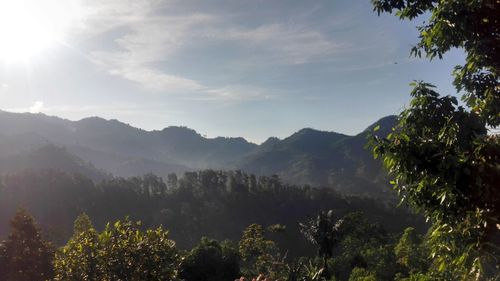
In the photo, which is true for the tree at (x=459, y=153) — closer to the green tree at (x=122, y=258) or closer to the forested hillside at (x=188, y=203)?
the green tree at (x=122, y=258)

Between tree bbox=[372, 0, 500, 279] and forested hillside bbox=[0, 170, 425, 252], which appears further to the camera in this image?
forested hillside bbox=[0, 170, 425, 252]

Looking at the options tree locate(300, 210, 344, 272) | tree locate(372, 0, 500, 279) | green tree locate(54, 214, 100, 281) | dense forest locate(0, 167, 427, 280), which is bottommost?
dense forest locate(0, 167, 427, 280)

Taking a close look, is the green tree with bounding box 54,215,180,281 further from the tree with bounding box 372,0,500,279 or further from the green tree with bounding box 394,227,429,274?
the green tree with bounding box 394,227,429,274

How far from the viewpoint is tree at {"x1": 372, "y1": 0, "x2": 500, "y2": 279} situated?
21.4 ft

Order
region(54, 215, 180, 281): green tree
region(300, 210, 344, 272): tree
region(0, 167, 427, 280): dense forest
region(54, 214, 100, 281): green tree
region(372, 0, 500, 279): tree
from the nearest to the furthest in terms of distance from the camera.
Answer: region(372, 0, 500, 279): tree
region(54, 215, 180, 281): green tree
region(54, 214, 100, 281): green tree
region(300, 210, 344, 272): tree
region(0, 167, 427, 280): dense forest

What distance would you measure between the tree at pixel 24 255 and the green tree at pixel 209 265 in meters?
14.8

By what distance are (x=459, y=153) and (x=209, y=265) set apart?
46208mm

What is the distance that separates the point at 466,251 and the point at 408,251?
41.5 metres

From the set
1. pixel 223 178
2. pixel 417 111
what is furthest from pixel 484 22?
pixel 223 178

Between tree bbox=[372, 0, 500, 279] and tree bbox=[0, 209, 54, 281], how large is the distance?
127 feet

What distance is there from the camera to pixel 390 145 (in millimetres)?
6965

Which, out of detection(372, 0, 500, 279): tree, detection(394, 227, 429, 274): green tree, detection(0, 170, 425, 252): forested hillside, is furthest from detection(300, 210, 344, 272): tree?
detection(0, 170, 425, 252): forested hillside

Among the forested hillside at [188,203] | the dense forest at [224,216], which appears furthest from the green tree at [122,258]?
the forested hillside at [188,203]

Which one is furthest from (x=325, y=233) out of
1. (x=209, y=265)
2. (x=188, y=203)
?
Result: (x=188, y=203)
